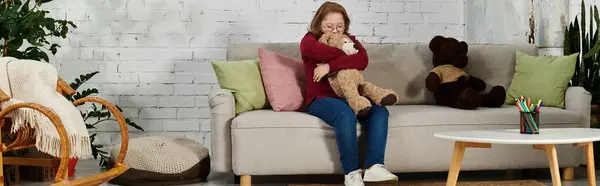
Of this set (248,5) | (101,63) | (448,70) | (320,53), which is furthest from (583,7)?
(101,63)

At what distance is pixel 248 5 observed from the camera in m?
5.24

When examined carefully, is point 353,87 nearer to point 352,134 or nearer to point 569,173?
point 352,134

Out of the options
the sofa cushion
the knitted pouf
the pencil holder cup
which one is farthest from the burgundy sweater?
the pencil holder cup

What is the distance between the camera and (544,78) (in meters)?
4.22

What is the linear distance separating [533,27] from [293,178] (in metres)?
1.76

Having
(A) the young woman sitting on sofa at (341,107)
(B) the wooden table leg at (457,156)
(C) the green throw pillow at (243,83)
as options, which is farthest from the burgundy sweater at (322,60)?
(B) the wooden table leg at (457,156)

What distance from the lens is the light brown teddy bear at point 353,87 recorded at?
374 cm

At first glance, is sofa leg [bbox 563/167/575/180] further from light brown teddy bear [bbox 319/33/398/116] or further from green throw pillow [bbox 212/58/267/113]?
green throw pillow [bbox 212/58/267/113]

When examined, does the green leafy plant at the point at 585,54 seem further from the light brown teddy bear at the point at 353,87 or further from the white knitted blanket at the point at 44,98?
the white knitted blanket at the point at 44,98

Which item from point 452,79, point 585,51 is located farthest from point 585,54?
point 452,79

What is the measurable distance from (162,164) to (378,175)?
3.65ft

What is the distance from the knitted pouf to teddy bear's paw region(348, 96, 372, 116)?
86 centimetres

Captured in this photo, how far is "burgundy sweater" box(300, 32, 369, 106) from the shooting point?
3.86m

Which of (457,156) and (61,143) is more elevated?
(61,143)
